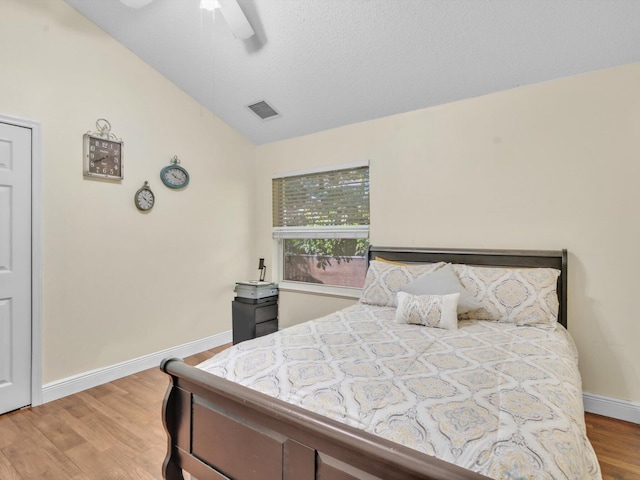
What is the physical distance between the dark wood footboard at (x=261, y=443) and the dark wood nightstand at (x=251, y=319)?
6.01ft

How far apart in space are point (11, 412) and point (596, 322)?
405cm

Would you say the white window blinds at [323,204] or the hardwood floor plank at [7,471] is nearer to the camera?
the hardwood floor plank at [7,471]

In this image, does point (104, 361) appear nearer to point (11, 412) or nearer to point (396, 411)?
point (11, 412)

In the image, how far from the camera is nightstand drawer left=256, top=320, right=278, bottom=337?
333cm

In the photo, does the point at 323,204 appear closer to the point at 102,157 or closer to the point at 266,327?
the point at 266,327

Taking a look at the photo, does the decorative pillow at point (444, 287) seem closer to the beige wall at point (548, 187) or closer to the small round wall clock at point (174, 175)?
the beige wall at point (548, 187)

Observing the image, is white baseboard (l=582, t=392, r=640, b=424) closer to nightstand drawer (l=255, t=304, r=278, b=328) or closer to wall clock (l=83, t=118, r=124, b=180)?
nightstand drawer (l=255, t=304, r=278, b=328)

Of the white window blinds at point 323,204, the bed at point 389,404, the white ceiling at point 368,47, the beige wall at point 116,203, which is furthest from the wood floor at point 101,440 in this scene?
the white ceiling at point 368,47

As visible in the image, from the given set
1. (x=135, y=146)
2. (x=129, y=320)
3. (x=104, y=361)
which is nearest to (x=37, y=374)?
(x=104, y=361)

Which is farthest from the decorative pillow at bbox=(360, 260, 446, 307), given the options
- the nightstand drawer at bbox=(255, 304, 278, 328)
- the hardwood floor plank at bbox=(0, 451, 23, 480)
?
the hardwood floor plank at bbox=(0, 451, 23, 480)

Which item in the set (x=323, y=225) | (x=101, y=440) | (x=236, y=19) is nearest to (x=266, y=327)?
(x=323, y=225)

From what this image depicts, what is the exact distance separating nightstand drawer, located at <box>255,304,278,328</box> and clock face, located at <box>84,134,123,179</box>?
68.1 inches

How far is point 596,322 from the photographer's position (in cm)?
233

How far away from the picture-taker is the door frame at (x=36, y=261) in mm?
2422
